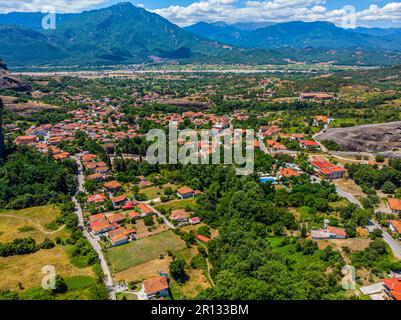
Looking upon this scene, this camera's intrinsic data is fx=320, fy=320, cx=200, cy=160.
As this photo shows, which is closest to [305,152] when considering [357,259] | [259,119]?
[259,119]

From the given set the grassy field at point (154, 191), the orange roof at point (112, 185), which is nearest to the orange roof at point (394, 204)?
the grassy field at point (154, 191)

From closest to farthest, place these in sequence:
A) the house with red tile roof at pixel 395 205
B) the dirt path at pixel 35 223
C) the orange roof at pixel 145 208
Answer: the dirt path at pixel 35 223 < the house with red tile roof at pixel 395 205 < the orange roof at pixel 145 208

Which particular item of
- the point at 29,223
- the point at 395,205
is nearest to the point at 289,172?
the point at 395,205

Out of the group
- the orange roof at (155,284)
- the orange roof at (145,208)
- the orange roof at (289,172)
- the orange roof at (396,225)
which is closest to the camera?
the orange roof at (155,284)

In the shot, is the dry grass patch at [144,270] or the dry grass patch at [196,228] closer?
the dry grass patch at [144,270]

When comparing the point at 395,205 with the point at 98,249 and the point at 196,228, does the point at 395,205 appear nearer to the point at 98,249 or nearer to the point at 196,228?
the point at 196,228

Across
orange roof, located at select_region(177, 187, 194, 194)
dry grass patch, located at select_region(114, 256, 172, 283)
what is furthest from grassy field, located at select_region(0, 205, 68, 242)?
orange roof, located at select_region(177, 187, 194, 194)

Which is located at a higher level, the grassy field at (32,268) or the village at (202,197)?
the village at (202,197)

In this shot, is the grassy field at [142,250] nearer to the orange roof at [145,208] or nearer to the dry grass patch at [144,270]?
the dry grass patch at [144,270]
